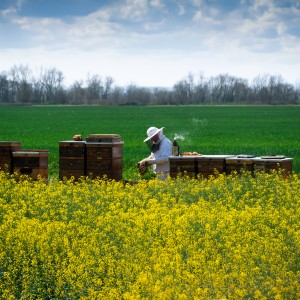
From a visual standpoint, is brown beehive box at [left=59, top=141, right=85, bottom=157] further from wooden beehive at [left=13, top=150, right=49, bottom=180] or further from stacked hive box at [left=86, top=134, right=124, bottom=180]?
wooden beehive at [left=13, top=150, right=49, bottom=180]

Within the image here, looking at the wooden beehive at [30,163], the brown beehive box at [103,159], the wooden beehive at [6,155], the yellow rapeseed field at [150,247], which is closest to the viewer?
the yellow rapeseed field at [150,247]

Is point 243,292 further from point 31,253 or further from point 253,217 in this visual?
point 253,217

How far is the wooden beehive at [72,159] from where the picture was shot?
59.0ft

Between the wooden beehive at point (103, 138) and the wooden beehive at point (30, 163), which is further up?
the wooden beehive at point (103, 138)

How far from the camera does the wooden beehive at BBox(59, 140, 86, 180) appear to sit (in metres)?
18.0

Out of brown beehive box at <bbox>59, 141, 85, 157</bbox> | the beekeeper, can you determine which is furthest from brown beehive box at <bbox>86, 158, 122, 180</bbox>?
the beekeeper

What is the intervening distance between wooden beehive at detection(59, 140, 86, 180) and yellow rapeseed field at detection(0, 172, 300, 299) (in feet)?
9.54

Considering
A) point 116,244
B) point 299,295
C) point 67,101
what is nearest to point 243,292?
point 299,295

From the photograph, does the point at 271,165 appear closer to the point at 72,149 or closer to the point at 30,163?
the point at 72,149

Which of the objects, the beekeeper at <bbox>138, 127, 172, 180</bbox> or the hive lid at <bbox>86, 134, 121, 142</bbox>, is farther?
the hive lid at <bbox>86, 134, 121, 142</bbox>

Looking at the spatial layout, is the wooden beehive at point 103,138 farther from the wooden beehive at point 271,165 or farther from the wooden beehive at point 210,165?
the wooden beehive at point 271,165

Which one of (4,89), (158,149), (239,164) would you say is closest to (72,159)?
(158,149)

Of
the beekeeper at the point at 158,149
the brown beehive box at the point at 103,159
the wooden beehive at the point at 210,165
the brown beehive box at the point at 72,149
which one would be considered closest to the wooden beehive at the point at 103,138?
the brown beehive box at the point at 103,159

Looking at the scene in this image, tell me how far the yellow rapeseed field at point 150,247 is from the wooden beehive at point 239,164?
1698 mm
